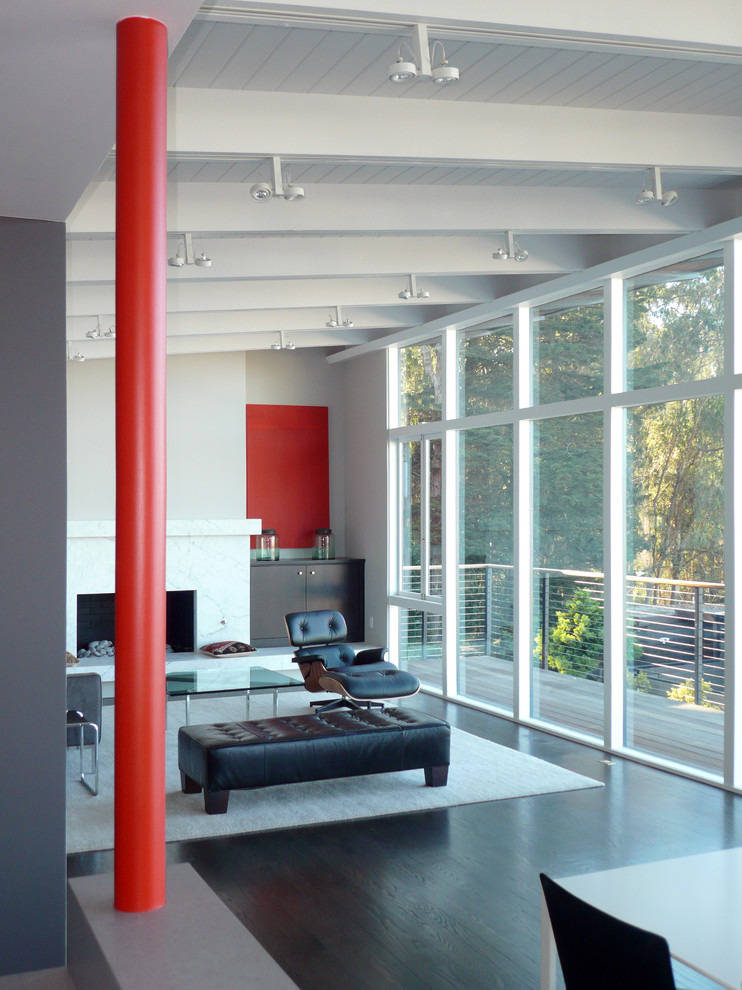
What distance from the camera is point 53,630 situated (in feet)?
12.2

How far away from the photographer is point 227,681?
777 centimetres

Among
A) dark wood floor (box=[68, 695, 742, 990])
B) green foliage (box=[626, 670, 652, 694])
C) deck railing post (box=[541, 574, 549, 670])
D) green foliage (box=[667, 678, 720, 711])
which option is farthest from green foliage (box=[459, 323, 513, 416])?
dark wood floor (box=[68, 695, 742, 990])

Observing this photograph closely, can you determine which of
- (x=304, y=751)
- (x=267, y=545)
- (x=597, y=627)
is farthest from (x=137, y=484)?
(x=267, y=545)

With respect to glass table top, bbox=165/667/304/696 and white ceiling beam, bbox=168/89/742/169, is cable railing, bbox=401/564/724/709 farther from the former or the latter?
white ceiling beam, bbox=168/89/742/169

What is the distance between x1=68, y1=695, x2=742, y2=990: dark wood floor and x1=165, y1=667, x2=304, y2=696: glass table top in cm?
207

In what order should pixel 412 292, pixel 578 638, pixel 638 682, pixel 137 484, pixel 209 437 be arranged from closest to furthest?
pixel 137 484 < pixel 638 682 < pixel 412 292 < pixel 578 638 < pixel 209 437

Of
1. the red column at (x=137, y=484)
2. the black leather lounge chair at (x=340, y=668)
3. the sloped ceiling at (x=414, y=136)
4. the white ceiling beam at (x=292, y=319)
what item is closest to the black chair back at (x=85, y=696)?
the black leather lounge chair at (x=340, y=668)

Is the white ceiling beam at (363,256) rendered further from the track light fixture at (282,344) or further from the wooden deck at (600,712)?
the wooden deck at (600,712)

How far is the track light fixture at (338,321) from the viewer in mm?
8953

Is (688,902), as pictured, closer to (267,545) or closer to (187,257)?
(187,257)

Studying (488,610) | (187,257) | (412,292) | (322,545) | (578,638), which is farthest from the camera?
(322,545)

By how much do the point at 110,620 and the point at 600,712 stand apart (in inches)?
230

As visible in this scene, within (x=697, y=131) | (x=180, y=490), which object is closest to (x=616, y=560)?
(x=697, y=131)

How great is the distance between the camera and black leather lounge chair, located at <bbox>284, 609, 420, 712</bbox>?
7625mm
